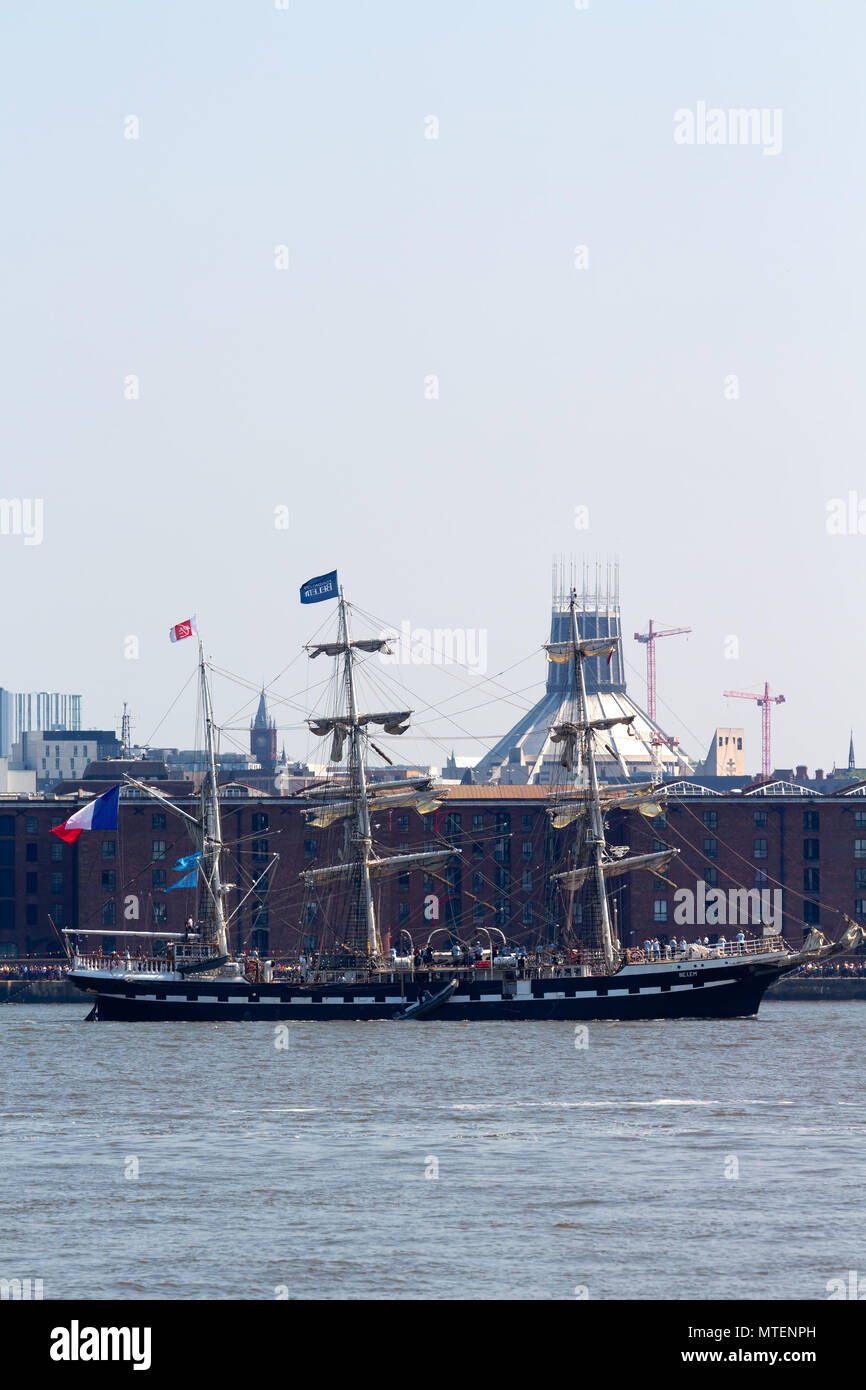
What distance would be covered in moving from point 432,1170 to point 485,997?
53.6 m

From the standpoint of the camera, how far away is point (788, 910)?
137250mm

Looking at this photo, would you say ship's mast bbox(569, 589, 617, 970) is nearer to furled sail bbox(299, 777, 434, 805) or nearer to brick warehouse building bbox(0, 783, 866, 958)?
furled sail bbox(299, 777, 434, 805)

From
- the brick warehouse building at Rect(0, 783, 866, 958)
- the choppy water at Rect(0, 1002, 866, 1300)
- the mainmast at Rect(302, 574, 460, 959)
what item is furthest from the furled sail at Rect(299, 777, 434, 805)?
the choppy water at Rect(0, 1002, 866, 1300)

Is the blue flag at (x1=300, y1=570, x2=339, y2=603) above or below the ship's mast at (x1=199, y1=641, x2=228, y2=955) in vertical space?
above

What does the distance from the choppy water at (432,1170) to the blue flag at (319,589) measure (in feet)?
98.4

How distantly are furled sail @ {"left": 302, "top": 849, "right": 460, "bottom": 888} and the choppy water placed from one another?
27544 mm

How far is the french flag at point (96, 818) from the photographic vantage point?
9450cm

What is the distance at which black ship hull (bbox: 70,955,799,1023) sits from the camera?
99.3 meters

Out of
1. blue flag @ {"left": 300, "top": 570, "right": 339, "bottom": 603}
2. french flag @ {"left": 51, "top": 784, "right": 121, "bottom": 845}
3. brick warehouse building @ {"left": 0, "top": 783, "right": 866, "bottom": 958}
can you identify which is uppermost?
blue flag @ {"left": 300, "top": 570, "right": 339, "bottom": 603}

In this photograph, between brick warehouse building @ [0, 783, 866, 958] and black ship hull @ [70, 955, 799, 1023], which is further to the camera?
brick warehouse building @ [0, 783, 866, 958]
